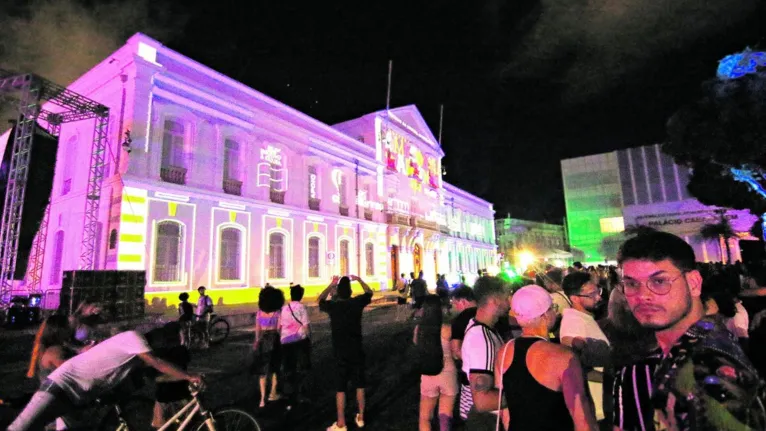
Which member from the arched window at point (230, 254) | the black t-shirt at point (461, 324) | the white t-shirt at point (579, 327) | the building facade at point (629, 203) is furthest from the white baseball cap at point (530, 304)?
the building facade at point (629, 203)

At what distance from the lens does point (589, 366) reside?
126 inches

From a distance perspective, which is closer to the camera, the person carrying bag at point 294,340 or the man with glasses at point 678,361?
the man with glasses at point 678,361

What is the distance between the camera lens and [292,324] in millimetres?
5902

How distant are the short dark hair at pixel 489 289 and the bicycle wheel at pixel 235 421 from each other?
2.43 metres

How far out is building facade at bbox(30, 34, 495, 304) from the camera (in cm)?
1420

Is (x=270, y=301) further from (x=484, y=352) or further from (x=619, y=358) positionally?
(x=619, y=358)

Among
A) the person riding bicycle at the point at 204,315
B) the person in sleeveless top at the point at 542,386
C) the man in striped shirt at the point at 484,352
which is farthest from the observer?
the person riding bicycle at the point at 204,315

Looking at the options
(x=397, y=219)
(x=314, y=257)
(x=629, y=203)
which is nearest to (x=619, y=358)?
(x=314, y=257)

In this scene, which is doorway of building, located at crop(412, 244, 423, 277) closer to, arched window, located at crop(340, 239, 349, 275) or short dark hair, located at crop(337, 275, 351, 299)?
arched window, located at crop(340, 239, 349, 275)

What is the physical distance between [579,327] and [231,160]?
17371 millimetres

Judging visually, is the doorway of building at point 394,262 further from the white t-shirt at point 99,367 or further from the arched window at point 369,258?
the white t-shirt at point 99,367

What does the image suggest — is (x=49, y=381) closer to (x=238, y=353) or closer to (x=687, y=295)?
(x=687, y=295)

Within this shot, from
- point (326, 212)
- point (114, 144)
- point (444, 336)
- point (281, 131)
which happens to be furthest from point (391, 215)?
point (444, 336)

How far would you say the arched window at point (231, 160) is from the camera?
1766 cm
